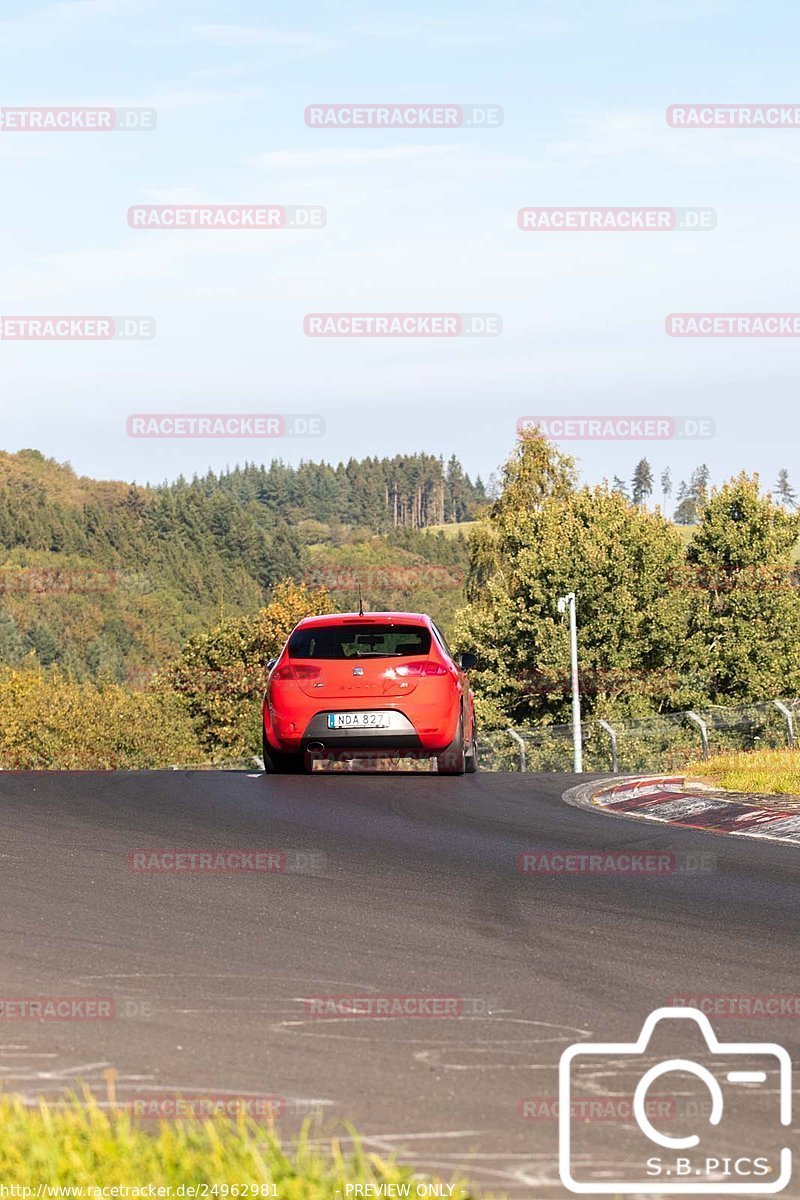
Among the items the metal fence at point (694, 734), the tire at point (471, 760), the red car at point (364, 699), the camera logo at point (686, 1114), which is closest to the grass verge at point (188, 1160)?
the camera logo at point (686, 1114)

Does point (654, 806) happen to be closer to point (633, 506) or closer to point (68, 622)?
point (633, 506)

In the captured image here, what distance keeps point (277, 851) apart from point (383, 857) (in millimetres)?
817

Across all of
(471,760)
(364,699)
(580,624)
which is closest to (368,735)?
(364,699)

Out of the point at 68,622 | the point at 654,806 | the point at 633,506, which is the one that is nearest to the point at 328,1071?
the point at 654,806

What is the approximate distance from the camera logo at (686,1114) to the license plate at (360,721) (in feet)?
35.2

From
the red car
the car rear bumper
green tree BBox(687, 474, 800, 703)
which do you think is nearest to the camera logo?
the car rear bumper

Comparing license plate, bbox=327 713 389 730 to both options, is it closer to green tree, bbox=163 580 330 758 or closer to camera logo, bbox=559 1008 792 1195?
camera logo, bbox=559 1008 792 1195

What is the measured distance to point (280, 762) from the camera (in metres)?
18.1

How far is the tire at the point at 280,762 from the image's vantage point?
17.9 meters

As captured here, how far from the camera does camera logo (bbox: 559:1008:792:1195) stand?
177 inches

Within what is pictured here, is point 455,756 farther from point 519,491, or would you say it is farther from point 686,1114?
point 519,491

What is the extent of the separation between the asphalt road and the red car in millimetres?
3601

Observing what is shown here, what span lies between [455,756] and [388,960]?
10452 mm

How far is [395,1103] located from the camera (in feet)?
16.8
